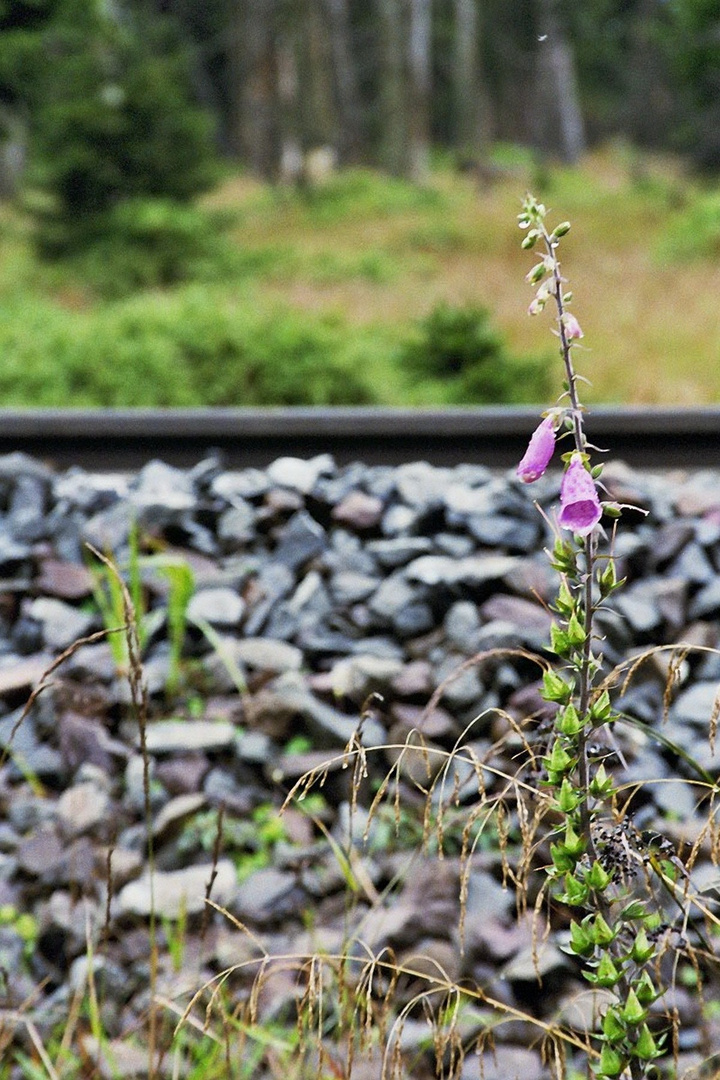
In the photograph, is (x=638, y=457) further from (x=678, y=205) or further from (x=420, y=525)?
(x=678, y=205)

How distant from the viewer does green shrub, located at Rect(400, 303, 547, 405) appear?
712 cm

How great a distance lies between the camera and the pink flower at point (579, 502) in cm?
105

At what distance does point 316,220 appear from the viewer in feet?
63.5

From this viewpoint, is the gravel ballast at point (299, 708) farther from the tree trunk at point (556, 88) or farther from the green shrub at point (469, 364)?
the tree trunk at point (556, 88)

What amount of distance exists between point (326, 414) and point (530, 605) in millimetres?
1381

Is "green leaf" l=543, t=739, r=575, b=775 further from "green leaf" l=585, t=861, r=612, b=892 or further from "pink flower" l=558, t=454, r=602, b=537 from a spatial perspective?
"pink flower" l=558, t=454, r=602, b=537

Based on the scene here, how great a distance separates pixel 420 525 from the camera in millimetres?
3658

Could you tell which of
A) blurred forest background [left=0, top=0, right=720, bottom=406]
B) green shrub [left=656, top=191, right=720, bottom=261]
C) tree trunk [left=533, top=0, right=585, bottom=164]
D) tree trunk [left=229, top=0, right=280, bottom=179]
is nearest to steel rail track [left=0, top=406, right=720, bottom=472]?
blurred forest background [left=0, top=0, right=720, bottom=406]

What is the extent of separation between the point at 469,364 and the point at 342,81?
22.1 metres

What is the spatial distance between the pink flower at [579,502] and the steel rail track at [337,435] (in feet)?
10.8

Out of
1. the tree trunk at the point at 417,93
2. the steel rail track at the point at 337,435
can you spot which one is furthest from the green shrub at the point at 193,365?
the tree trunk at the point at 417,93

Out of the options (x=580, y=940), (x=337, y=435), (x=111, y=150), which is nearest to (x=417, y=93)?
(x=111, y=150)

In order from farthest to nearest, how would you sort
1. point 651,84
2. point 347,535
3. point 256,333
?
point 651,84, point 256,333, point 347,535

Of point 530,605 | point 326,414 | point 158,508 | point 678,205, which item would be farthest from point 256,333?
point 678,205
